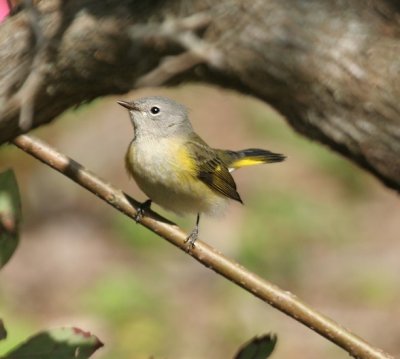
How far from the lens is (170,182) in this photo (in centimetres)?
338

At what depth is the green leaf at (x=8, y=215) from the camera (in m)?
1.40

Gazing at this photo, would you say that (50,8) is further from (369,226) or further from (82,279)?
(369,226)

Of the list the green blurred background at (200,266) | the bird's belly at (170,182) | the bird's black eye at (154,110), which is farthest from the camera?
the green blurred background at (200,266)

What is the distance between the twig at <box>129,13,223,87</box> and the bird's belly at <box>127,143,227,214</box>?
1442 mm

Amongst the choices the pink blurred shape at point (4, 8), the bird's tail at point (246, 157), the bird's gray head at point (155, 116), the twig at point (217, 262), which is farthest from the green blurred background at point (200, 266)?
the pink blurred shape at point (4, 8)

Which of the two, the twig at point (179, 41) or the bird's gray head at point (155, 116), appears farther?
the bird's gray head at point (155, 116)

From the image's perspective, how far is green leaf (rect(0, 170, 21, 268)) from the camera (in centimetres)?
140

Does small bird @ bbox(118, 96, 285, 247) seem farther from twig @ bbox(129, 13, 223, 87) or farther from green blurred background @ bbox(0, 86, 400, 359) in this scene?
green blurred background @ bbox(0, 86, 400, 359)

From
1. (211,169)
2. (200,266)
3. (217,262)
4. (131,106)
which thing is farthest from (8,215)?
(200,266)

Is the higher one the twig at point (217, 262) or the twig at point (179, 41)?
the twig at point (179, 41)

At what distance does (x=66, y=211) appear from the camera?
23.2 ft

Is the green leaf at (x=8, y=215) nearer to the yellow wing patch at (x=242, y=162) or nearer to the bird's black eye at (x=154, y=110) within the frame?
the bird's black eye at (x=154, y=110)

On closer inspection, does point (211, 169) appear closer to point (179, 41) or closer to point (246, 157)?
point (246, 157)

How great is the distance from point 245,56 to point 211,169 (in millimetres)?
1769
